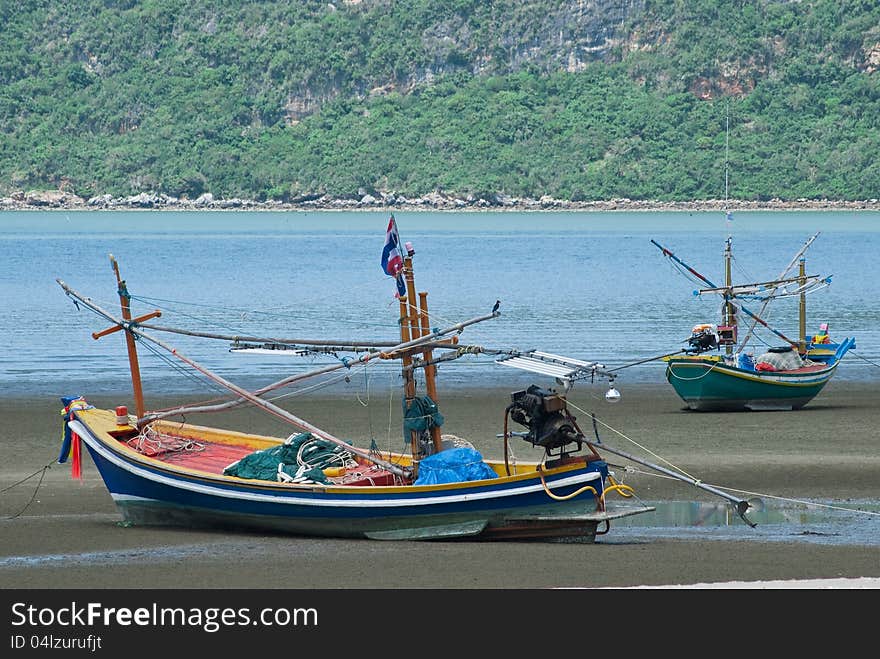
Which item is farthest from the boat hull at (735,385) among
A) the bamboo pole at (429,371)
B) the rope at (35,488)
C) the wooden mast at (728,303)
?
the rope at (35,488)

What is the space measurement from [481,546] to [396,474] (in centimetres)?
179

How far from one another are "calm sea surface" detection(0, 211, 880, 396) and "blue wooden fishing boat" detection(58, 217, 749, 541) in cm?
1474

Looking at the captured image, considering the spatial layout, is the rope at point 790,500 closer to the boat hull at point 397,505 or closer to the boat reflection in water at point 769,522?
Result: the boat reflection in water at point 769,522

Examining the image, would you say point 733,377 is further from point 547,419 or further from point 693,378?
point 547,419

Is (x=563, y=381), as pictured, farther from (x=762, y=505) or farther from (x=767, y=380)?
(x=767, y=380)

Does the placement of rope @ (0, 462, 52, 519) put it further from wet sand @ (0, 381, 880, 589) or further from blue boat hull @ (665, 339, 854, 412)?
blue boat hull @ (665, 339, 854, 412)

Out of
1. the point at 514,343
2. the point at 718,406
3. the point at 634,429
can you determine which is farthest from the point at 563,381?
the point at 514,343

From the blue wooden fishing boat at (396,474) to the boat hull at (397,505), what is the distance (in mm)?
13

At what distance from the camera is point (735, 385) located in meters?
31.2

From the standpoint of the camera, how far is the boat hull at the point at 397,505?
18359mm

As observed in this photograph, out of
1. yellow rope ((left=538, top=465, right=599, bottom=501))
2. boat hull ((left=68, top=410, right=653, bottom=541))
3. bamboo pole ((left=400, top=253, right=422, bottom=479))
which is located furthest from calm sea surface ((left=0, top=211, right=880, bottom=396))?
yellow rope ((left=538, top=465, right=599, bottom=501))

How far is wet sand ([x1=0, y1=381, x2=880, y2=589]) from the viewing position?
16797mm

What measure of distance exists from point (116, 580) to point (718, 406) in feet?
56.8

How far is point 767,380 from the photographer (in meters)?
31.4
